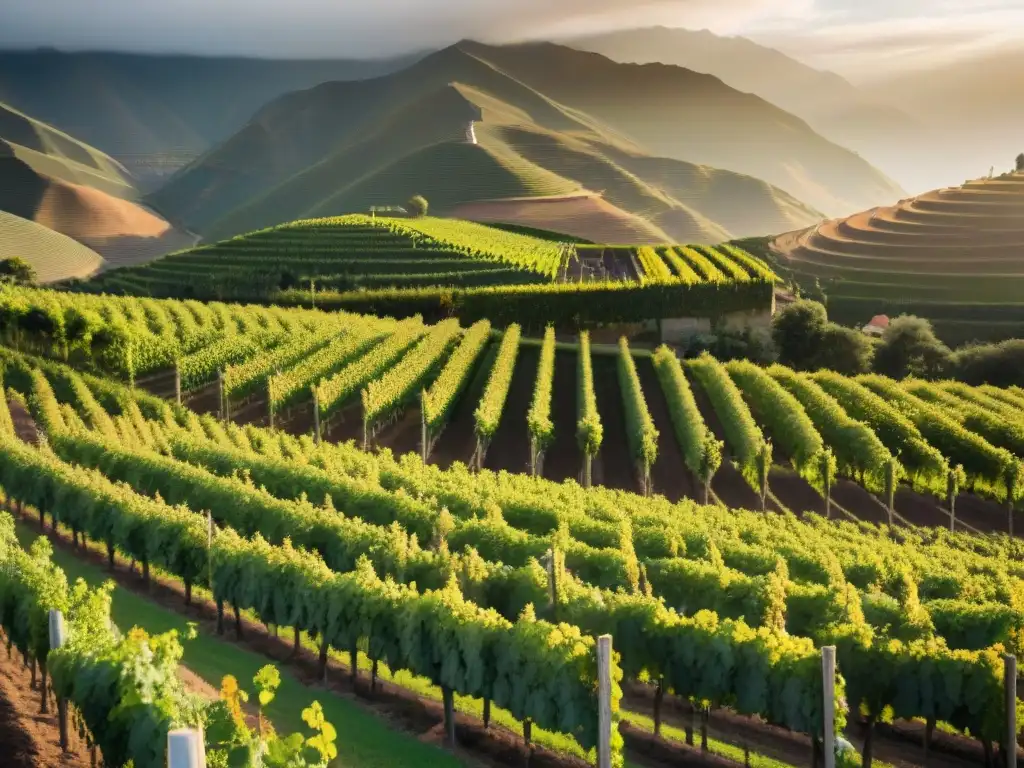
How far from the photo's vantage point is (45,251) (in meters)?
151

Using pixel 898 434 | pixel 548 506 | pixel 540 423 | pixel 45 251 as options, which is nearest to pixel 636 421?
pixel 540 423

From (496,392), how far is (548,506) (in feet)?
58.2

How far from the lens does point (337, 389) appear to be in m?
39.4

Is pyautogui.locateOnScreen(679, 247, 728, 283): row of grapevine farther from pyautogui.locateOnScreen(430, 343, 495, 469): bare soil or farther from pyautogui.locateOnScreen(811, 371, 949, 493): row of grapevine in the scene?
pyautogui.locateOnScreen(811, 371, 949, 493): row of grapevine

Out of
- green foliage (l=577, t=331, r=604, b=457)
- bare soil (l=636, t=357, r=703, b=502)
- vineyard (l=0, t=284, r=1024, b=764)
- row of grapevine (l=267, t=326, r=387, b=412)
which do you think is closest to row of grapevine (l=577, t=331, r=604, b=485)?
green foliage (l=577, t=331, r=604, b=457)

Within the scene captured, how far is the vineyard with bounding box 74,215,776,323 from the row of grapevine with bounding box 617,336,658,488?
15826 mm

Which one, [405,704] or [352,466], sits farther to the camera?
[352,466]

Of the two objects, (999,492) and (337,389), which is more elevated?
(337,389)

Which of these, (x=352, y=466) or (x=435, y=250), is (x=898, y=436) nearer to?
(x=352, y=466)

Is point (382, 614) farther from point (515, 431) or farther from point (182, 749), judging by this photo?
point (515, 431)

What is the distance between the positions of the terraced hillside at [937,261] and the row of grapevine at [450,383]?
40341mm

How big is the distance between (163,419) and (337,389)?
651 centimetres

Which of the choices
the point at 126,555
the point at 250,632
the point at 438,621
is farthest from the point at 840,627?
the point at 126,555

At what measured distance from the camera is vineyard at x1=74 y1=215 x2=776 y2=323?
63.4 m
